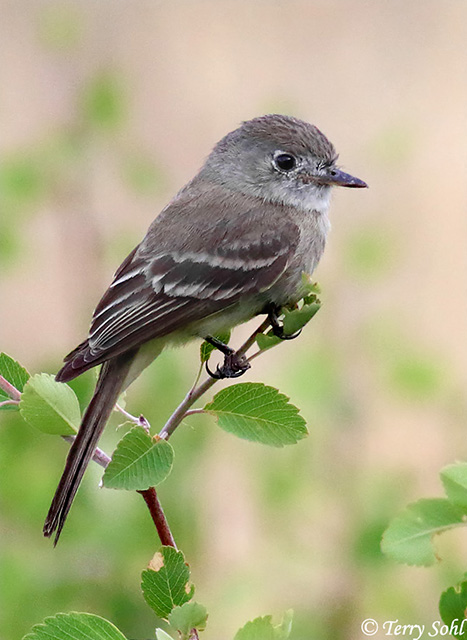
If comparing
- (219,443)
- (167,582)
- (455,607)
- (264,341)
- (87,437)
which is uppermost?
(264,341)

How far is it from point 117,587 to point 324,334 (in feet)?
3.31

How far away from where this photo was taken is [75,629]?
1.23 metres

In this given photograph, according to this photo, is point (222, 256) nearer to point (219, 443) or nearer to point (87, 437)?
point (219, 443)

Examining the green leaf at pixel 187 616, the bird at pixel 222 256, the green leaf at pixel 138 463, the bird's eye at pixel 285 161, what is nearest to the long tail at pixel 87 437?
the bird at pixel 222 256

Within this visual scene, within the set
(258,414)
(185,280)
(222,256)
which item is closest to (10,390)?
(258,414)

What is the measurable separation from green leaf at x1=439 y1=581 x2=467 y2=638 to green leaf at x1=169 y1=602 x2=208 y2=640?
0.31m

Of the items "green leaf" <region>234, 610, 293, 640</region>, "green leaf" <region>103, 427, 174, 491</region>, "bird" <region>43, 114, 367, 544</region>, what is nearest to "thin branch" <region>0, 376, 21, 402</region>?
"green leaf" <region>103, 427, 174, 491</region>

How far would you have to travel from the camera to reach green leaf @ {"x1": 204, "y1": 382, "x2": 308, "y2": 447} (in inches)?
57.7

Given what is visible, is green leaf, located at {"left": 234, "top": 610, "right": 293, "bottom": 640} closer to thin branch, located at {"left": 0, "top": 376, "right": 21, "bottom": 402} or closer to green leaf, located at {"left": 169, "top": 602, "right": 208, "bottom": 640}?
green leaf, located at {"left": 169, "top": 602, "right": 208, "bottom": 640}

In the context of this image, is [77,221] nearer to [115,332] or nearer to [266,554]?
[115,332]

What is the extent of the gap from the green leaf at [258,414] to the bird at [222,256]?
0.48m

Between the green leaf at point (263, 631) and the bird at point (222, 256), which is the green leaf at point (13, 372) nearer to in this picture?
the bird at point (222, 256)

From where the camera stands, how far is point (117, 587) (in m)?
2.35

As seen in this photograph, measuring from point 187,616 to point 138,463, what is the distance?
24 centimetres
